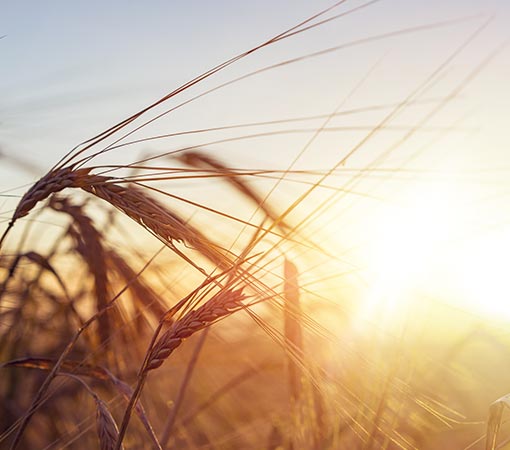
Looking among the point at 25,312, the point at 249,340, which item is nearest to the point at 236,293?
the point at 249,340

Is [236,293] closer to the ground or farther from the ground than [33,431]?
farther from the ground

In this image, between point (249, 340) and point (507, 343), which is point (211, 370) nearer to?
point (249, 340)

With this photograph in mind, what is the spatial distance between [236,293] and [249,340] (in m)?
1.29

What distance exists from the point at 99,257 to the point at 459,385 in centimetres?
184

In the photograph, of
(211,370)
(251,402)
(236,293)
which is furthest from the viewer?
(251,402)

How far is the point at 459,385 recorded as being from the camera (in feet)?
9.61

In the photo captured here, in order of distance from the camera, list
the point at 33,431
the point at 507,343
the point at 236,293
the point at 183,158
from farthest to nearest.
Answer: the point at 33,431 < the point at 507,343 < the point at 183,158 < the point at 236,293

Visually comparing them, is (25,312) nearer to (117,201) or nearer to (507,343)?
(117,201)

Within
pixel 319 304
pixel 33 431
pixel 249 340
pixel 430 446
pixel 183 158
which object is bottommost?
pixel 33 431

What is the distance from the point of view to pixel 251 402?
3336 millimetres

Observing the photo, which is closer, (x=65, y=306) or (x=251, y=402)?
(x=65, y=306)

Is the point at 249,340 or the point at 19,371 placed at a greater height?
the point at 249,340

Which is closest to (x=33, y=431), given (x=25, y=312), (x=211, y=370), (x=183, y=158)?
(x=25, y=312)

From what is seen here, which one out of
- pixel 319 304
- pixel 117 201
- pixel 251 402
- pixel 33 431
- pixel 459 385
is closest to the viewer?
pixel 117 201
